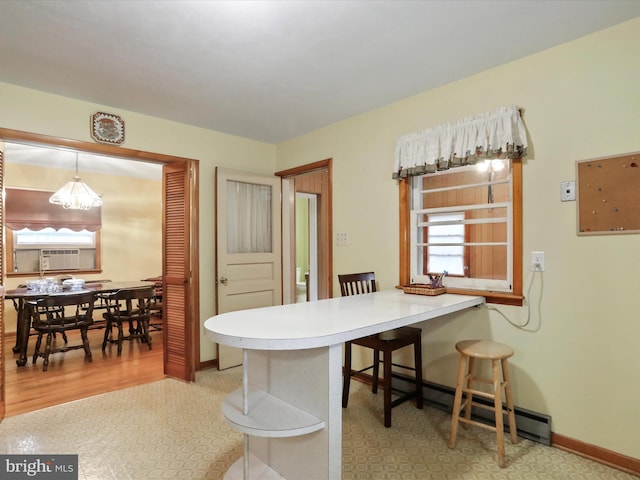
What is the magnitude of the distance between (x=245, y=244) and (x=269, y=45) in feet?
7.01

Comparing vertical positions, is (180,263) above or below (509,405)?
above

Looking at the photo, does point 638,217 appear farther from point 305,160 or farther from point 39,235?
point 39,235

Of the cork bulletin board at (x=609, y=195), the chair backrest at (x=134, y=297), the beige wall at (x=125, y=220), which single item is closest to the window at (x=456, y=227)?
the cork bulletin board at (x=609, y=195)

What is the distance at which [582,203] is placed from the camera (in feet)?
6.66

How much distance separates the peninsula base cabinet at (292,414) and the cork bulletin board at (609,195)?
1648 mm

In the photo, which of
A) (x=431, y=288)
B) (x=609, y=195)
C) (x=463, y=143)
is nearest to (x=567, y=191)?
(x=609, y=195)

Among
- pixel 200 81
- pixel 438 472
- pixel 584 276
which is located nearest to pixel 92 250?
pixel 200 81

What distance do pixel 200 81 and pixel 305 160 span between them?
4.76 ft

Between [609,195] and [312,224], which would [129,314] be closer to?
[312,224]

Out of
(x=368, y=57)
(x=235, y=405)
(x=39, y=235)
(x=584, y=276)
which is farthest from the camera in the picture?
(x=39, y=235)

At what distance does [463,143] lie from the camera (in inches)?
96.3

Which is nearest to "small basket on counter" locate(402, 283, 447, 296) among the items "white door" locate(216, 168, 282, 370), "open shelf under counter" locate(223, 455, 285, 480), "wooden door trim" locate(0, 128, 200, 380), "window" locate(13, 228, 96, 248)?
"open shelf under counter" locate(223, 455, 285, 480)

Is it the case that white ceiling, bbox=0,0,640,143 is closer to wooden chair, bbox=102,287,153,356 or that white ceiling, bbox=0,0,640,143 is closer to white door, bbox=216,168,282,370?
white door, bbox=216,168,282,370

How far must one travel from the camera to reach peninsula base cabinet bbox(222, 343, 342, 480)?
142 cm
